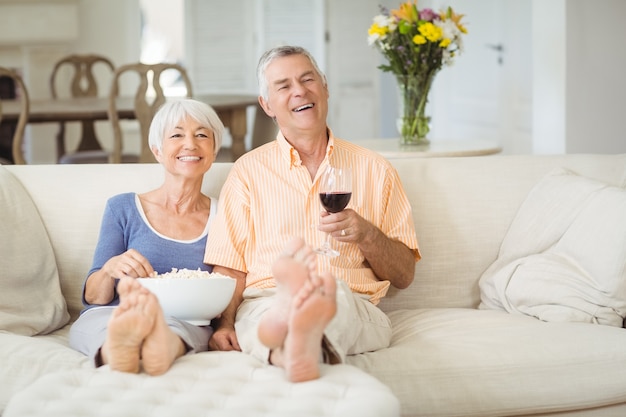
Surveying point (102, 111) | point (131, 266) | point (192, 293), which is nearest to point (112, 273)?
point (131, 266)

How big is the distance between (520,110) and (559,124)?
1.27m

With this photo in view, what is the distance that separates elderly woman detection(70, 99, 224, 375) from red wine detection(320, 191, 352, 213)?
0.41 m

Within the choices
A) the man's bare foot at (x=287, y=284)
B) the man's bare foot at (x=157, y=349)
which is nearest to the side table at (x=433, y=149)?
the man's bare foot at (x=287, y=284)

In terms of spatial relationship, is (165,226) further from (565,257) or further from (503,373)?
(565,257)

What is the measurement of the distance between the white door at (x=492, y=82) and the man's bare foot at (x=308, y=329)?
153 inches

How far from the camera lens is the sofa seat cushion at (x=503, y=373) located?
2.12m

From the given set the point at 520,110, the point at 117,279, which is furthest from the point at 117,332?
the point at 520,110

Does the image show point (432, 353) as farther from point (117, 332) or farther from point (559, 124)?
point (559, 124)

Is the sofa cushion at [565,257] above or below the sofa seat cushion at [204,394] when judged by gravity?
above

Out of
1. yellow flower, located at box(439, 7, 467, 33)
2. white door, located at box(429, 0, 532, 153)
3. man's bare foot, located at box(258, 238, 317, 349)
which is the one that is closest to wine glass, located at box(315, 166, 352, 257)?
man's bare foot, located at box(258, 238, 317, 349)

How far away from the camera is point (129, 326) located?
186cm

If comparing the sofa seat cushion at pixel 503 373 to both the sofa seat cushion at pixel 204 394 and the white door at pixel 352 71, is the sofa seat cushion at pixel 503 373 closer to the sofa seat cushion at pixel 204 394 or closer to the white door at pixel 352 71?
the sofa seat cushion at pixel 204 394

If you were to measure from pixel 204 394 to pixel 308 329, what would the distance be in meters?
0.24

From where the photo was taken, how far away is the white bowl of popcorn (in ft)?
6.94
